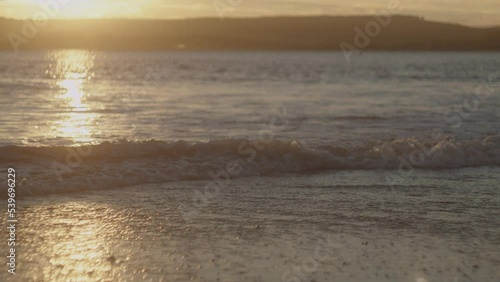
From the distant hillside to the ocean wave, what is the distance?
91306mm

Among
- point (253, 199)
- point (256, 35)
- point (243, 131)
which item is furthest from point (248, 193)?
point (256, 35)

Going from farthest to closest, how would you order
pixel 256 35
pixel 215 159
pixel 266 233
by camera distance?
pixel 256 35
pixel 215 159
pixel 266 233

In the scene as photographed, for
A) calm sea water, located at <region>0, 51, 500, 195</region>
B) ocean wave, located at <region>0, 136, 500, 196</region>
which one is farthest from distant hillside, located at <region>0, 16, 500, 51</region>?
ocean wave, located at <region>0, 136, 500, 196</region>

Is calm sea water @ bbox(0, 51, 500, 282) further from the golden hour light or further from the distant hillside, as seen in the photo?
the distant hillside

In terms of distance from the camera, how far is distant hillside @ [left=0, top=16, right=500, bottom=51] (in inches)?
4331

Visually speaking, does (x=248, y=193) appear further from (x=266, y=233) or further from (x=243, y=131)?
(x=243, y=131)

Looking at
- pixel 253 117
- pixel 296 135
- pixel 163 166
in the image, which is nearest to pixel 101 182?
pixel 163 166

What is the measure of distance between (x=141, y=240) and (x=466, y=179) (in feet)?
20.4

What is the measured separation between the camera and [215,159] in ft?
43.4

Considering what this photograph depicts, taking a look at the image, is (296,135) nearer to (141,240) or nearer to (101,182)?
(101,182)

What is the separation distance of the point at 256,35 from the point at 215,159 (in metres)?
116

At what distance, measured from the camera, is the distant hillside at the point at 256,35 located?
361 feet

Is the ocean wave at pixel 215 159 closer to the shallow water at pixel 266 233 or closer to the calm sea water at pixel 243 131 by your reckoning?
the calm sea water at pixel 243 131

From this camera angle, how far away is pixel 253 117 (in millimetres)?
22062
